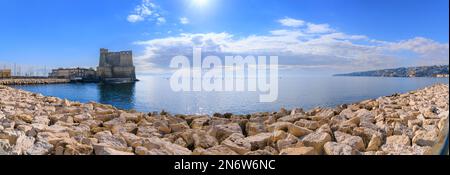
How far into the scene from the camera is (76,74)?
87.8 meters

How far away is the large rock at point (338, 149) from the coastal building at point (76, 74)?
254 feet

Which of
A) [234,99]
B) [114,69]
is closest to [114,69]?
[114,69]

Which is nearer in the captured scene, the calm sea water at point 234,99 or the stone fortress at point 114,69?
the calm sea water at point 234,99

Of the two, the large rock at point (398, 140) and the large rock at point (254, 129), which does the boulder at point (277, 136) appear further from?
the large rock at point (398, 140)

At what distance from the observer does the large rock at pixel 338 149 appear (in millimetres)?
3564

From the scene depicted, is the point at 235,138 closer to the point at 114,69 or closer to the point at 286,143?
the point at 286,143

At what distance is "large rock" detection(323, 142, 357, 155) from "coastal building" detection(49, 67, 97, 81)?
77291 millimetres

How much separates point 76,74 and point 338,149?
93.2m

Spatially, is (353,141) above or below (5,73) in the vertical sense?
below

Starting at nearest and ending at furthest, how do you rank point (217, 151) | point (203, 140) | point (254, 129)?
point (217, 151)
point (203, 140)
point (254, 129)

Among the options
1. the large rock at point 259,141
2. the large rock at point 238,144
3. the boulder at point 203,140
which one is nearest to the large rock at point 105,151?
the boulder at point 203,140

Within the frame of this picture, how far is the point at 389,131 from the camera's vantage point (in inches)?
178
